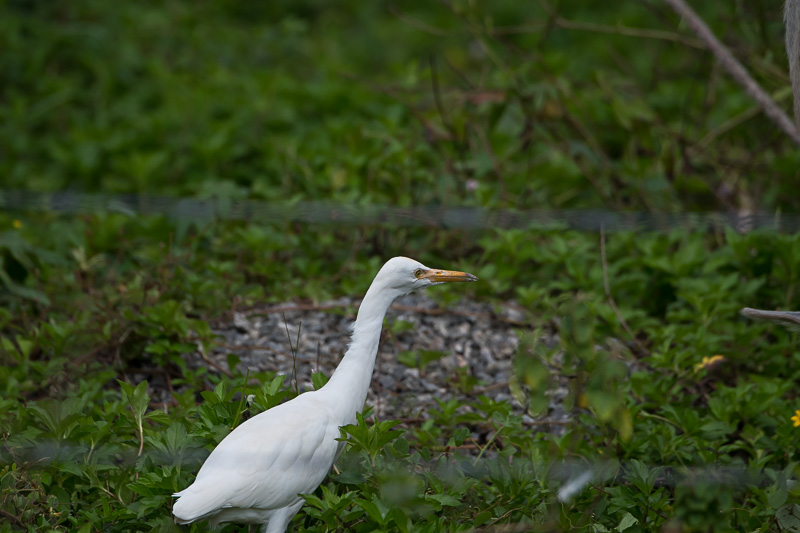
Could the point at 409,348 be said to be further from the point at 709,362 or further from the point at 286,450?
the point at 286,450

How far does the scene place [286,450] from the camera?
2.55 metres

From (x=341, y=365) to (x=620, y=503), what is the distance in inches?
36.7

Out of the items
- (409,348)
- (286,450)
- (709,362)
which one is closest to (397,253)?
(409,348)

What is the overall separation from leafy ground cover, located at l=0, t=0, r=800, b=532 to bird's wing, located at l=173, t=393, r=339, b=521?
0.36 ft

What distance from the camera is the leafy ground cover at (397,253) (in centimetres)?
273

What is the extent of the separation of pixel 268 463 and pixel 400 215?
7.32 feet

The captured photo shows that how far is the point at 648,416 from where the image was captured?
3266mm

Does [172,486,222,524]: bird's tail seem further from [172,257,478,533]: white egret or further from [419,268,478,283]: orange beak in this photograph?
[419,268,478,283]: orange beak

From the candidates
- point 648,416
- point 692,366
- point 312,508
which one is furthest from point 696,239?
point 312,508

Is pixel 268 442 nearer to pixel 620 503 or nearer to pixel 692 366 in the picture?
pixel 620 503

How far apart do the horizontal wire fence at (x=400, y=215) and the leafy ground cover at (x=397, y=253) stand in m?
0.09

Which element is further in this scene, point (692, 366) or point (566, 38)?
point (566, 38)

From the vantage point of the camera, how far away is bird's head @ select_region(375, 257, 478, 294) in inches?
113

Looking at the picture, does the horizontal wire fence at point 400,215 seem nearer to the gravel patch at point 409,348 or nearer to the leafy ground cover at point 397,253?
the leafy ground cover at point 397,253
